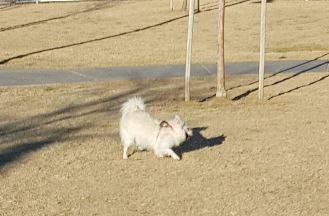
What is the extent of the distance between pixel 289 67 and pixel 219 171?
11831 mm

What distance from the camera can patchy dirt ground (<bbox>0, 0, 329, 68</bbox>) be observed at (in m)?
22.2

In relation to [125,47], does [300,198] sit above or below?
above

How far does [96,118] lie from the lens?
38.5 feet

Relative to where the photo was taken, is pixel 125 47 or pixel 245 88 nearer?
pixel 245 88

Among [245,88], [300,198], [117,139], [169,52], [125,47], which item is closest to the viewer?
[300,198]

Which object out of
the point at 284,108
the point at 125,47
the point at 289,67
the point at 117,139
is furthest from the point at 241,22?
the point at 117,139

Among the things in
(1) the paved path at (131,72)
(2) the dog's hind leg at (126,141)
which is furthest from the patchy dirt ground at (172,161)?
(1) the paved path at (131,72)

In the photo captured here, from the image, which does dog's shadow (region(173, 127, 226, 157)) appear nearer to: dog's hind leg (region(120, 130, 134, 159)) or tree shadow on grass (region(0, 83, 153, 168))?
dog's hind leg (region(120, 130, 134, 159))

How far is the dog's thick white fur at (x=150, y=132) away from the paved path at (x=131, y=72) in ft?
26.4

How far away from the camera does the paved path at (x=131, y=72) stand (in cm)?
1730

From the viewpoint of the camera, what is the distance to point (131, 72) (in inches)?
739

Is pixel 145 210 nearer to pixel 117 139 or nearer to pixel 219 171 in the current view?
pixel 219 171

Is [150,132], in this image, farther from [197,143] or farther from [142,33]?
[142,33]

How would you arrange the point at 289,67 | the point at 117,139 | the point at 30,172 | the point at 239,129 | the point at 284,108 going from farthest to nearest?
the point at 289,67 < the point at 284,108 < the point at 239,129 < the point at 117,139 < the point at 30,172
